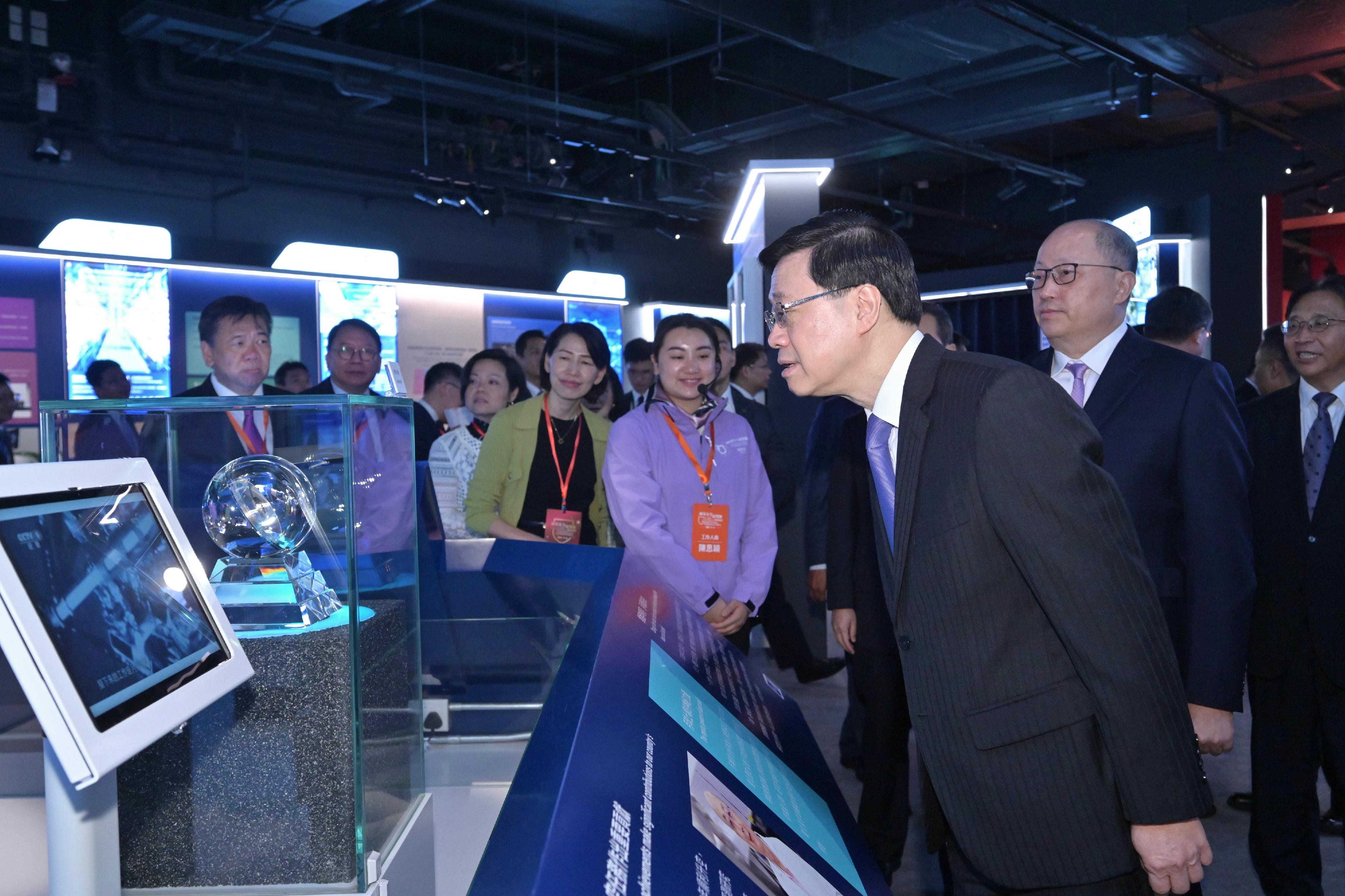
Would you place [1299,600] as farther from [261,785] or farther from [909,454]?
[261,785]

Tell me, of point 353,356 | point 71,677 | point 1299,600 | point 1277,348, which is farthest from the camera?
point 1277,348

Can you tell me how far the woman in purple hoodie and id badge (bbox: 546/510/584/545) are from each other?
9.6 inches

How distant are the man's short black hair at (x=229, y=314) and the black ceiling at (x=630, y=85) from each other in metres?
4.25

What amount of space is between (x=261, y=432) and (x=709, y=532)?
5.79 ft

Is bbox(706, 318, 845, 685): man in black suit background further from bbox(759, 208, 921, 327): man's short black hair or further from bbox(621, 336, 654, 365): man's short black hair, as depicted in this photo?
bbox(759, 208, 921, 327): man's short black hair

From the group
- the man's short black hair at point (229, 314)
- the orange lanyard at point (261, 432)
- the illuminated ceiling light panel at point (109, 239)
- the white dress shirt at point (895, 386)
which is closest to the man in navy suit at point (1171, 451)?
the white dress shirt at point (895, 386)

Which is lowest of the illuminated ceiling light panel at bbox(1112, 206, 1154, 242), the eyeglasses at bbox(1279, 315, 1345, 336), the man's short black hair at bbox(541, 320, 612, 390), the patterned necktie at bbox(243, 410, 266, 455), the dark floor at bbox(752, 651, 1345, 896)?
the dark floor at bbox(752, 651, 1345, 896)

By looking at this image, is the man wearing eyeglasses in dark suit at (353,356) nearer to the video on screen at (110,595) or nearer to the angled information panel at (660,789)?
the angled information panel at (660,789)

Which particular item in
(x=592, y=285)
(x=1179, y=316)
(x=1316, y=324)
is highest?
(x=592, y=285)

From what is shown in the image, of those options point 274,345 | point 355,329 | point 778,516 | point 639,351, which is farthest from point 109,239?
point 778,516

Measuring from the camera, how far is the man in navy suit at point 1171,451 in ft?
6.42

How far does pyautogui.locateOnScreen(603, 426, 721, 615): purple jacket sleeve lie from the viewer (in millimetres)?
2705

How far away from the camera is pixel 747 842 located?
3.36 ft

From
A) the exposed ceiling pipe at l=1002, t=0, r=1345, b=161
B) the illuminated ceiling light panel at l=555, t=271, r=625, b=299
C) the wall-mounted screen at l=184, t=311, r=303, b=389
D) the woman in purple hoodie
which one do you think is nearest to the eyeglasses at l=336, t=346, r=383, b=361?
the woman in purple hoodie
